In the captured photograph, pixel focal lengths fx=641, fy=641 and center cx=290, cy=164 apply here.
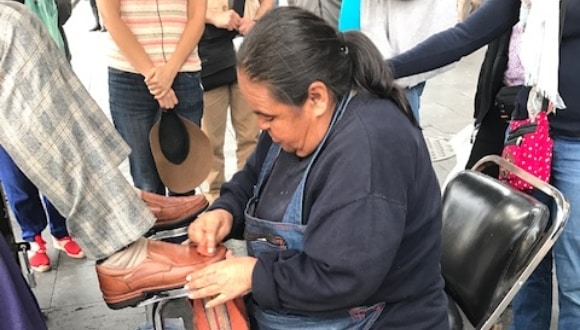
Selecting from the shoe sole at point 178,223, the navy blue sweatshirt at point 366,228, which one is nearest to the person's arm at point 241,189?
the shoe sole at point 178,223

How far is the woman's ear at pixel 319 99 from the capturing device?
44.9 inches

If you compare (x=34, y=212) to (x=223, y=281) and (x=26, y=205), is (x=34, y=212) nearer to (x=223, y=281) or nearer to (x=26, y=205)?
(x=26, y=205)

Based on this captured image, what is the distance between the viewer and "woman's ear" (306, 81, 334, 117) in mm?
1142

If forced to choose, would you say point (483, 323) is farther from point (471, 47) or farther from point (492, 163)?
point (471, 47)

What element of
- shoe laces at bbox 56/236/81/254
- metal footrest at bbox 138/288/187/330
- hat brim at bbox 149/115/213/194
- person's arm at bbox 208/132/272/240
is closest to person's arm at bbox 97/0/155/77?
hat brim at bbox 149/115/213/194

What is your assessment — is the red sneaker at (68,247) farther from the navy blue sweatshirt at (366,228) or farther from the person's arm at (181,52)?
the navy blue sweatshirt at (366,228)

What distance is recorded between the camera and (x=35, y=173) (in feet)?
3.90

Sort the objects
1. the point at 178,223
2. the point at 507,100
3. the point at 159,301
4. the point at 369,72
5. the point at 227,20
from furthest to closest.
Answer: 1. the point at 227,20
2. the point at 507,100
3. the point at 178,223
4. the point at 159,301
5. the point at 369,72

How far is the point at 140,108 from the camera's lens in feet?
7.79

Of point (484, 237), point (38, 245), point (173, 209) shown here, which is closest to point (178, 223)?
point (173, 209)

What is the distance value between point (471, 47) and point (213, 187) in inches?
72.6

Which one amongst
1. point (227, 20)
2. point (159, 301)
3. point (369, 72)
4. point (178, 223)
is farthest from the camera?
point (227, 20)

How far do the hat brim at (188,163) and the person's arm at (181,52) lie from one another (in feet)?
0.48

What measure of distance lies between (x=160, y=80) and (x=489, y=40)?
114cm
